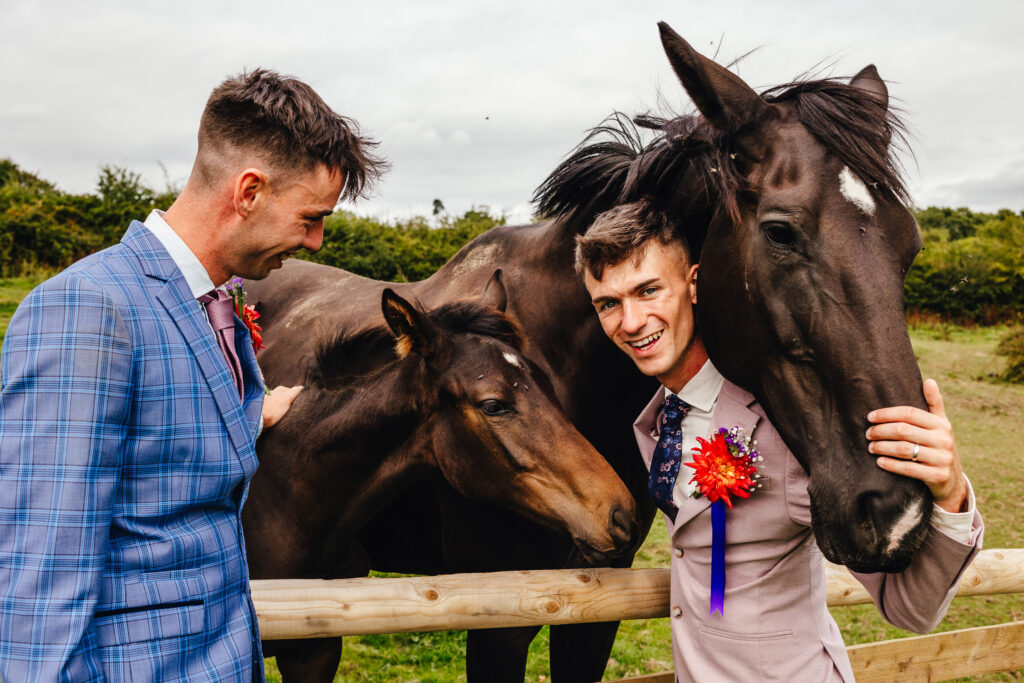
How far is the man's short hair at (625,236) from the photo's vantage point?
2.20 m

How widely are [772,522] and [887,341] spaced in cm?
62

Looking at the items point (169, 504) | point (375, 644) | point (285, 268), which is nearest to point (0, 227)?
point (285, 268)

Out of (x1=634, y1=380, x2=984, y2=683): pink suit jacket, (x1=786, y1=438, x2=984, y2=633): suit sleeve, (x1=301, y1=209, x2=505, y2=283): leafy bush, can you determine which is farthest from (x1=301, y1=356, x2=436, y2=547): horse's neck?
(x1=301, y1=209, x2=505, y2=283): leafy bush

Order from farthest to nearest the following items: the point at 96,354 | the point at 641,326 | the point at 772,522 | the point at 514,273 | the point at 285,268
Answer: the point at 285,268
the point at 514,273
the point at 641,326
the point at 772,522
the point at 96,354

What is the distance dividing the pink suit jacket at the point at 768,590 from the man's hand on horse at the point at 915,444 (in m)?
0.36

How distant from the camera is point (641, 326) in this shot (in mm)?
2148

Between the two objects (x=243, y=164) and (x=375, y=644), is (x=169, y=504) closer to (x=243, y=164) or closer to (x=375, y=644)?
(x=243, y=164)

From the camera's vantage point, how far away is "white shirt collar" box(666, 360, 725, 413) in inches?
Answer: 86.6

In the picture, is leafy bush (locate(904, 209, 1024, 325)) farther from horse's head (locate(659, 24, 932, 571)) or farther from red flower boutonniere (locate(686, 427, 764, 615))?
red flower boutonniere (locate(686, 427, 764, 615))

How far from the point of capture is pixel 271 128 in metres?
1.79

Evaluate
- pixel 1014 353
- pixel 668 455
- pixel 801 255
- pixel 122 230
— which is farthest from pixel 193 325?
pixel 1014 353

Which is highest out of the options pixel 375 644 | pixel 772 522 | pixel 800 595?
pixel 772 522

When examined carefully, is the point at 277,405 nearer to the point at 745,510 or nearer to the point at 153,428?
the point at 153,428

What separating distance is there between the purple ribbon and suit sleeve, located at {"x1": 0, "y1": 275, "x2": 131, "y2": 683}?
1.54 metres
